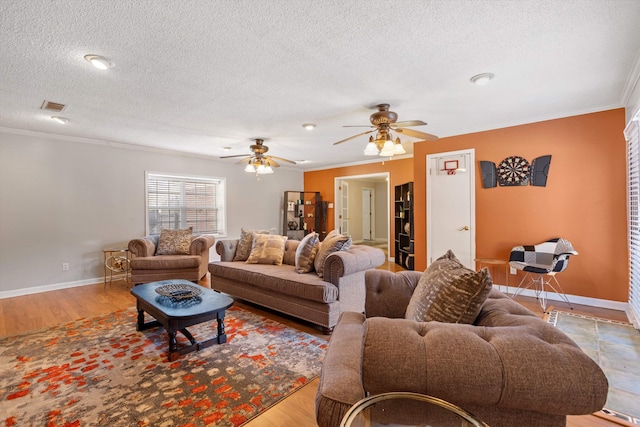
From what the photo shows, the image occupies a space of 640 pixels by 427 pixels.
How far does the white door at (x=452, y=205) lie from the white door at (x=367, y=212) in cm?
537

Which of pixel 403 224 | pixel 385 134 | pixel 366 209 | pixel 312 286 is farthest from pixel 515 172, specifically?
pixel 366 209

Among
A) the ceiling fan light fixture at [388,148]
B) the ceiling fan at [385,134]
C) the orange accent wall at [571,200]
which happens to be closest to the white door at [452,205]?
the orange accent wall at [571,200]

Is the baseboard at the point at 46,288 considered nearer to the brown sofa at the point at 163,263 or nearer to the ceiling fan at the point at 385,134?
the brown sofa at the point at 163,263

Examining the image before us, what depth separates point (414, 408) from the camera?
2.71 feet

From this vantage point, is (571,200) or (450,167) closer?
(571,200)

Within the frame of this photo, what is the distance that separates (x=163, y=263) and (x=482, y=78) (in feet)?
15.8

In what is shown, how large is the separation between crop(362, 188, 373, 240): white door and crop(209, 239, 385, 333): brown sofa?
21.7 feet

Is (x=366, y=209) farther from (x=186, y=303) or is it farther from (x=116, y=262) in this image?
(x=186, y=303)

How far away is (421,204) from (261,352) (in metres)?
3.53

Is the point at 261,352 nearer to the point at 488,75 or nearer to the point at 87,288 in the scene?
the point at 488,75

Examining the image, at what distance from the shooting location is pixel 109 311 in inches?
138

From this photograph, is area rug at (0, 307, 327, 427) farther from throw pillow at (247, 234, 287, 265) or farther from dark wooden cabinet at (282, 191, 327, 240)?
dark wooden cabinet at (282, 191, 327, 240)

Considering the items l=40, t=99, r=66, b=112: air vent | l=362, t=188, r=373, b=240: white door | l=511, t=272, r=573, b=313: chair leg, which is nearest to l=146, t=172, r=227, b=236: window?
l=40, t=99, r=66, b=112: air vent

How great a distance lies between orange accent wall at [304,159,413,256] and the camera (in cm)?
656
